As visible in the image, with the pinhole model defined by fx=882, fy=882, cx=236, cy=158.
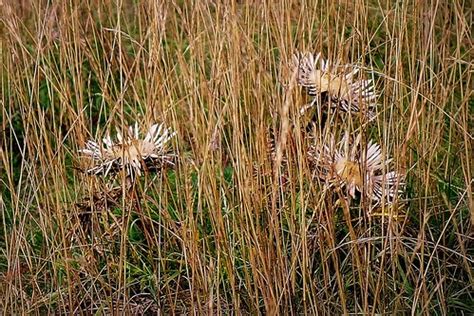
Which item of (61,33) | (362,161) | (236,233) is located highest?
(61,33)

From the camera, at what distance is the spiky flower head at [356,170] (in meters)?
1.53

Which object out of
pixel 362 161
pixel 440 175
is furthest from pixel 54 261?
pixel 440 175

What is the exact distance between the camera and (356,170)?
1.57 m

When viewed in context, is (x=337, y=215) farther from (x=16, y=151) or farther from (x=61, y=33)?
(x=16, y=151)

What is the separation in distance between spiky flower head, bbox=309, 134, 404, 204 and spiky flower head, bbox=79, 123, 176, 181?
0.94ft

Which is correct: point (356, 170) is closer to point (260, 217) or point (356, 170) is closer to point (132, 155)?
point (260, 217)

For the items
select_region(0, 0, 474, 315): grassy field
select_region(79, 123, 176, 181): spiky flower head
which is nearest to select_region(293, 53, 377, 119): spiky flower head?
select_region(0, 0, 474, 315): grassy field

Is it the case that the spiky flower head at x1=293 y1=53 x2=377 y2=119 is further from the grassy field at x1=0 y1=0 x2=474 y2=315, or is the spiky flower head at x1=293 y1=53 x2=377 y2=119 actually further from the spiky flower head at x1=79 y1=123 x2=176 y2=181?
the spiky flower head at x1=79 y1=123 x2=176 y2=181

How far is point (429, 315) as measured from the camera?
59.9 inches

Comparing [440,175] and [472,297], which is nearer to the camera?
[472,297]

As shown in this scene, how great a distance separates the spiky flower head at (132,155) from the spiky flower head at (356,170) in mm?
286

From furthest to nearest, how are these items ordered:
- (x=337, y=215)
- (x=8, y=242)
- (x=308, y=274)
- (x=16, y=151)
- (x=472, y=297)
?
(x=16, y=151)
(x=8, y=242)
(x=337, y=215)
(x=472, y=297)
(x=308, y=274)

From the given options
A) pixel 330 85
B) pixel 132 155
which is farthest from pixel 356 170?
pixel 132 155

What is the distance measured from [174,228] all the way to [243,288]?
0.60 ft
